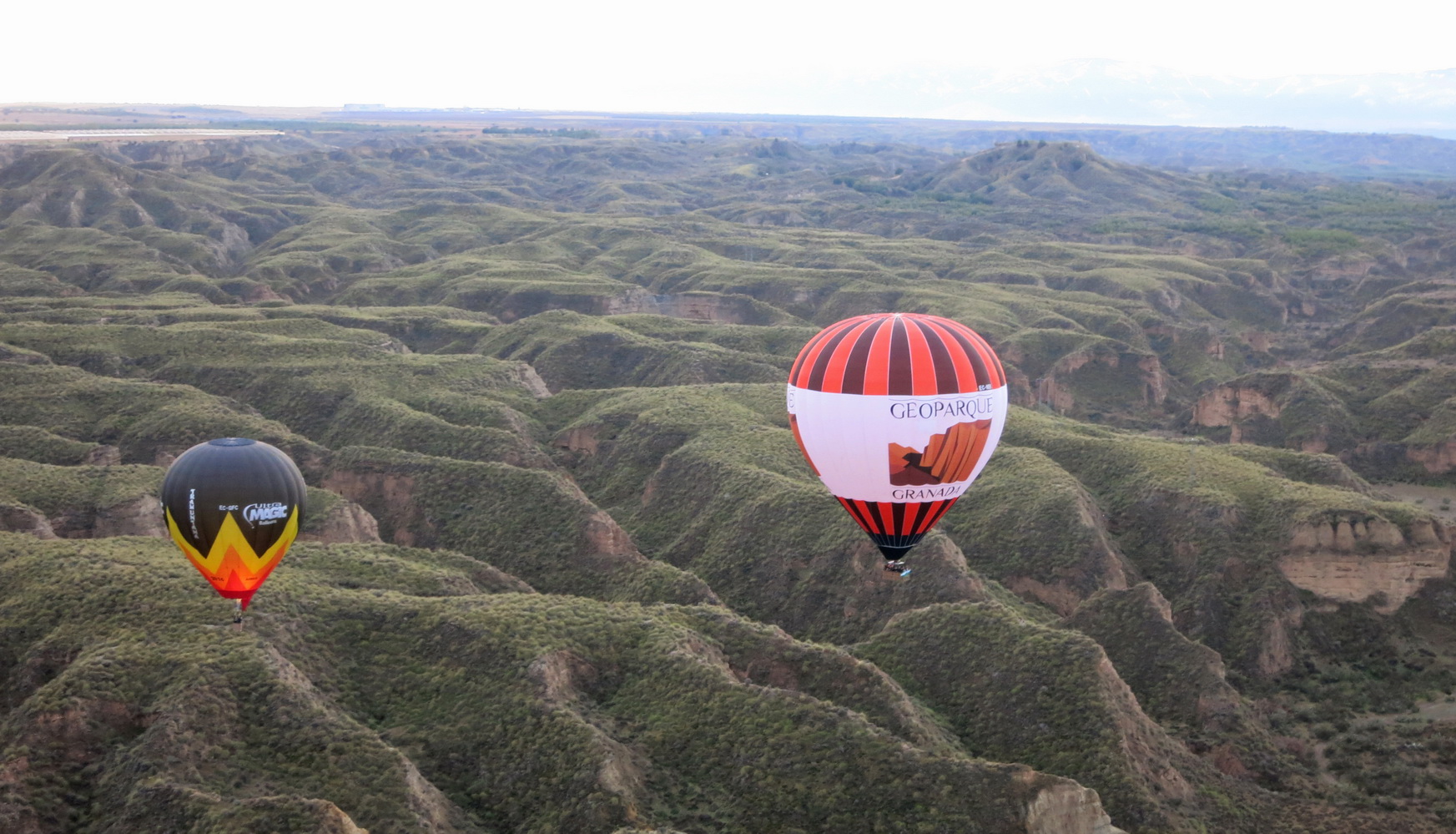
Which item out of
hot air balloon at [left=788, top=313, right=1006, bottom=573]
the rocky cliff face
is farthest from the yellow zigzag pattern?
the rocky cliff face

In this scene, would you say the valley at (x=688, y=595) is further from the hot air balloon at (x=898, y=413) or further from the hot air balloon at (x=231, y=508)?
the hot air balloon at (x=898, y=413)

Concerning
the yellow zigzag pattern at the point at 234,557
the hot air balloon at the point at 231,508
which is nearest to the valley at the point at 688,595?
the yellow zigzag pattern at the point at 234,557

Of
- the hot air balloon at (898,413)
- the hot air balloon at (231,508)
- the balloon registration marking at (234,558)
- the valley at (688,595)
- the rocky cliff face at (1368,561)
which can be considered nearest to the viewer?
the valley at (688,595)

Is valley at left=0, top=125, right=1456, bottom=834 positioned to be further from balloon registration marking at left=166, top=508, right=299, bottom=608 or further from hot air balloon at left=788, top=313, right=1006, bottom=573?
hot air balloon at left=788, top=313, right=1006, bottom=573

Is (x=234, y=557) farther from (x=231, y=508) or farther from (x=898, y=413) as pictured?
(x=898, y=413)

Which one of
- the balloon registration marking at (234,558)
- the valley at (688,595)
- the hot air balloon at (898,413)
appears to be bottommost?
the valley at (688,595)

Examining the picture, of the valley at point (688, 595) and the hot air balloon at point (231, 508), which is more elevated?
the hot air balloon at point (231, 508)
